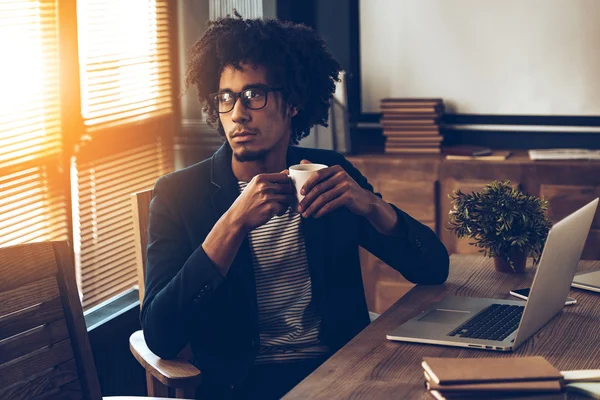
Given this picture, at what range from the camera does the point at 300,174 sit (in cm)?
180

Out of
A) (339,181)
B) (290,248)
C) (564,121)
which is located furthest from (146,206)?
(564,121)

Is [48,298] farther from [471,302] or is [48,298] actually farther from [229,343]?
[471,302]

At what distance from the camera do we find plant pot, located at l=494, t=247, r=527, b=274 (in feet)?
7.40

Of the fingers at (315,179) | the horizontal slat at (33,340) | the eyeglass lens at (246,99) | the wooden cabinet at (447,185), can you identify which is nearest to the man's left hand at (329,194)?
the fingers at (315,179)

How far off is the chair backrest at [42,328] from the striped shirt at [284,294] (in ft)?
1.77

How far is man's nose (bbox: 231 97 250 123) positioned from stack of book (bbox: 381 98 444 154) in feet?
6.53

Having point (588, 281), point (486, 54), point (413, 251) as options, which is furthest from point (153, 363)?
point (486, 54)

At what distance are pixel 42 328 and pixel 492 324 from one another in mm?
917

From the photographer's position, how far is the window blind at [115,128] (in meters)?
3.06

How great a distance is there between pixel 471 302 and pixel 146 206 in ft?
2.88

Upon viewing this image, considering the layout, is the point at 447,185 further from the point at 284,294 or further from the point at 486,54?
the point at 284,294

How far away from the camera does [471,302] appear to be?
2.02 meters

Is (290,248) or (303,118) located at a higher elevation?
(303,118)

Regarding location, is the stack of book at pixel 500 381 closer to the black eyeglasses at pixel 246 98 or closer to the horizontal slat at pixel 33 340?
the horizontal slat at pixel 33 340
